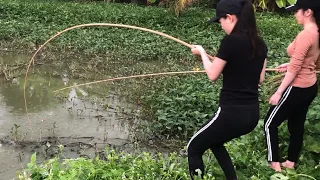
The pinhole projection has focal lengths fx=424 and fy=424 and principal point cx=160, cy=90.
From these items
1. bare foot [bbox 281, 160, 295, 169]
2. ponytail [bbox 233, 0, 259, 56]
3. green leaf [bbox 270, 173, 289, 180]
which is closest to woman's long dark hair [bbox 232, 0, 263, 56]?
ponytail [bbox 233, 0, 259, 56]

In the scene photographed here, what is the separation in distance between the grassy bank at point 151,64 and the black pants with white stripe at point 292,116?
15cm

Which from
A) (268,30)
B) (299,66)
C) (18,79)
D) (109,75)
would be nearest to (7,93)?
(18,79)

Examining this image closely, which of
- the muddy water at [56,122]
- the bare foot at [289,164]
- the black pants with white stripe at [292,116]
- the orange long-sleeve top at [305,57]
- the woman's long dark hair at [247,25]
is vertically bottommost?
the muddy water at [56,122]

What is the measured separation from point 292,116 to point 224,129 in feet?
2.65

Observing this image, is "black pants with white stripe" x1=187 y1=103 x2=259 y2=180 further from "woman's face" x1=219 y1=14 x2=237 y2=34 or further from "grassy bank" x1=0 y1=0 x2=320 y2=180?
"woman's face" x1=219 y1=14 x2=237 y2=34

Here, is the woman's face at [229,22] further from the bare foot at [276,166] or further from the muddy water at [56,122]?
the muddy water at [56,122]

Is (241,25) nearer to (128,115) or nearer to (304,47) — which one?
(304,47)

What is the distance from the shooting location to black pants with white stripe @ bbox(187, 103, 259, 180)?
2578 millimetres

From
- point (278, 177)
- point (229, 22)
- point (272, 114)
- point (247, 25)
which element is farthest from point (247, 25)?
point (278, 177)

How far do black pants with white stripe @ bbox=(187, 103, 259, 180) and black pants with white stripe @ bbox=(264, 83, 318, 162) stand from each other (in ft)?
1.55

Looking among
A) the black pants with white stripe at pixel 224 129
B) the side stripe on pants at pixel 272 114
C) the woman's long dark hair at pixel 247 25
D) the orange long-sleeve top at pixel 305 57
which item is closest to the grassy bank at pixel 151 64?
the side stripe on pants at pixel 272 114

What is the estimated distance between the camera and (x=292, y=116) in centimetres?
317

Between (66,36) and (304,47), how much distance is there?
8.23m

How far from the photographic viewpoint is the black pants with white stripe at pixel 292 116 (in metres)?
3.00
